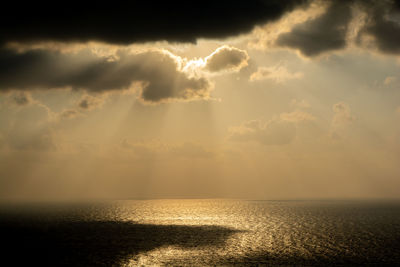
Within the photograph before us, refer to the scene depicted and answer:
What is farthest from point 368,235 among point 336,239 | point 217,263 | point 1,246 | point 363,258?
point 1,246

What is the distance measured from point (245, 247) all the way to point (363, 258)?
26.6 m

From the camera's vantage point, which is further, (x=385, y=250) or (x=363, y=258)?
(x=385, y=250)

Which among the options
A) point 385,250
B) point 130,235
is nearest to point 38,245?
point 130,235

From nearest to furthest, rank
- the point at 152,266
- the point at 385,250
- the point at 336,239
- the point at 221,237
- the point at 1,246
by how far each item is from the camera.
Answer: the point at 152,266, the point at 385,250, the point at 1,246, the point at 336,239, the point at 221,237

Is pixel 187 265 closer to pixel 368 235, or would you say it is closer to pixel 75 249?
pixel 75 249

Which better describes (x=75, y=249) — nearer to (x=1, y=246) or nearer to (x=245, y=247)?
(x=1, y=246)

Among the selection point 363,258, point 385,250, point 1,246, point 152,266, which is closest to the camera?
point 152,266

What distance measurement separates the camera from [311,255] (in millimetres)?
67500

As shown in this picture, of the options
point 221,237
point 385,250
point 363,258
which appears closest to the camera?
point 363,258

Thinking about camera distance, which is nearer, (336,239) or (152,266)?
(152,266)

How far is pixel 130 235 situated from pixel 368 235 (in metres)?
74.6

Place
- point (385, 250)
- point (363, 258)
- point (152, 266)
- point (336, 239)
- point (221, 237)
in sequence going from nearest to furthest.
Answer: point (152, 266) < point (363, 258) < point (385, 250) < point (336, 239) < point (221, 237)

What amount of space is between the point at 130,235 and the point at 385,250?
70.5 metres

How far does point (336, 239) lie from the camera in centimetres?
8950
